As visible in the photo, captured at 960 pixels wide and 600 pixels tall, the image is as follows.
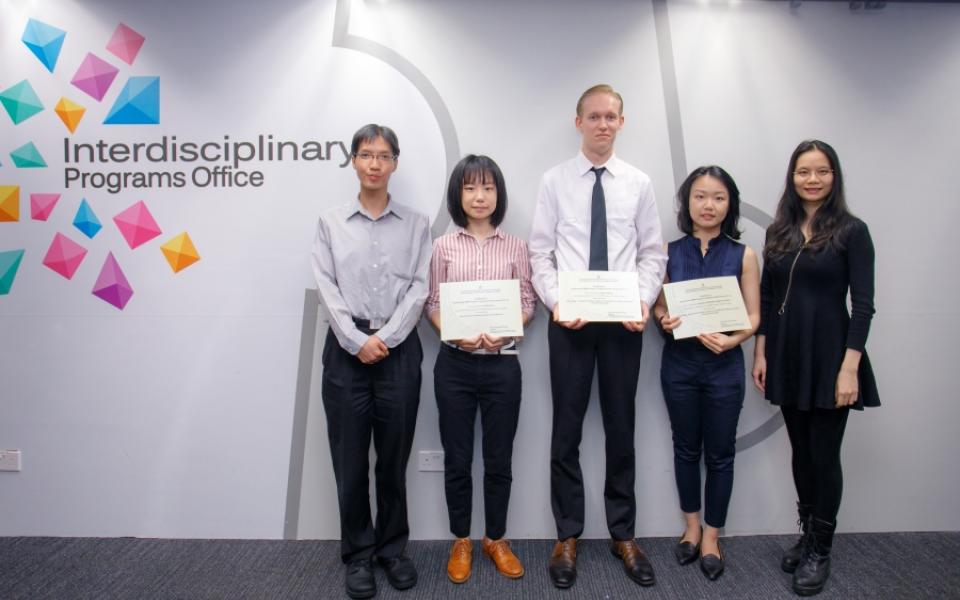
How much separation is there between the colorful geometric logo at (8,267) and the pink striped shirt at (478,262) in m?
2.14

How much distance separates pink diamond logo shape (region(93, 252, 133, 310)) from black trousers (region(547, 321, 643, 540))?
212 centimetres

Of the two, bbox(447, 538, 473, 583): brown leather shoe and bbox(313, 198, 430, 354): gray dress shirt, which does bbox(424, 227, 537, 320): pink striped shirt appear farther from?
bbox(447, 538, 473, 583): brown leather shoe

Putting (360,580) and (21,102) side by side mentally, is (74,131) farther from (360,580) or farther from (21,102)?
(360,580)

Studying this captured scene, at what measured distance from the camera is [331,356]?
2.19 metres

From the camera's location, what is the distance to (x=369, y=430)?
2.22 m

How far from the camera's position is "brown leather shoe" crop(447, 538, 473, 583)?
7.31 ft

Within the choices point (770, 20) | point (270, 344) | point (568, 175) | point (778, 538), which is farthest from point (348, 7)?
point (778, 538)

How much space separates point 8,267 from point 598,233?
9.58 ft

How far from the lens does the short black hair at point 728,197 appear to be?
2.28 meters

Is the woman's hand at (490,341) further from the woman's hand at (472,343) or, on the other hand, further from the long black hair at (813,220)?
the long black hair at (813,220)

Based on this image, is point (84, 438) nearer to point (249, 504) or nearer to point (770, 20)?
point (249, 504)

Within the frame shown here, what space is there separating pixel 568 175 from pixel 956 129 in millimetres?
2017

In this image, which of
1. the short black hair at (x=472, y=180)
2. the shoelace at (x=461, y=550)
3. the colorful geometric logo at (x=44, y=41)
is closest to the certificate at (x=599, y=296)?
the short black hair at (x=472, y=180)

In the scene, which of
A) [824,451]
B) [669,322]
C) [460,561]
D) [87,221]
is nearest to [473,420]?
[460,561]
